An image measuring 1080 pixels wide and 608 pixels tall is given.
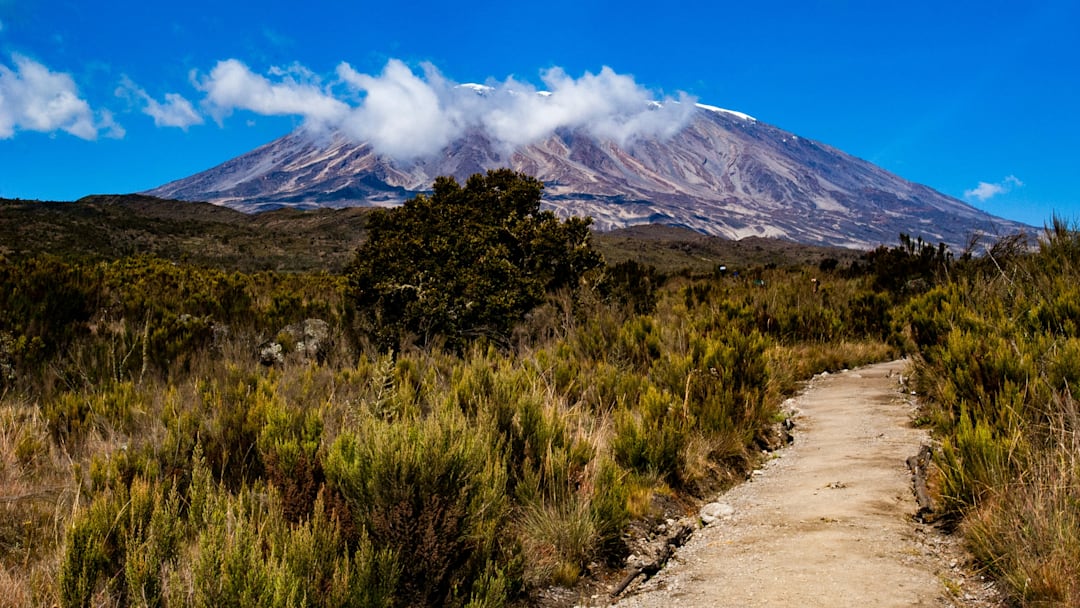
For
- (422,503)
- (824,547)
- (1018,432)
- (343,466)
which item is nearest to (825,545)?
(824,547)

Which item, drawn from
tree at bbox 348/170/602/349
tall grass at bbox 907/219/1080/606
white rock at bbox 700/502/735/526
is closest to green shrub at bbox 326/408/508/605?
white rock at bbox 700/502/735/526

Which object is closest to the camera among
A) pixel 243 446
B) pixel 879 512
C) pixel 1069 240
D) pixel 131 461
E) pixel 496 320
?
pixel 131 461

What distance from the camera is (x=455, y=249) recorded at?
406 inches

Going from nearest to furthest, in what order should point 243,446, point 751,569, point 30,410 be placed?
point 751,569, point 243,446, point 30,410

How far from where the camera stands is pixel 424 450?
2.62m

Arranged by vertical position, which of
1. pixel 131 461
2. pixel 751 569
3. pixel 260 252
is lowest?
pixel 751 569

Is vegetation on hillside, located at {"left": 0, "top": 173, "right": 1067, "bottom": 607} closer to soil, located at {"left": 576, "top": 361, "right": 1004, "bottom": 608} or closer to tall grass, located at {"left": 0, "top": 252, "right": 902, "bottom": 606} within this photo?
tall grass, located at {"left": 0, "top": 252, "right": 902, "bottom": 606}

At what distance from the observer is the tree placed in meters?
9.57

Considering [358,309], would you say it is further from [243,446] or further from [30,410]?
[243,446]

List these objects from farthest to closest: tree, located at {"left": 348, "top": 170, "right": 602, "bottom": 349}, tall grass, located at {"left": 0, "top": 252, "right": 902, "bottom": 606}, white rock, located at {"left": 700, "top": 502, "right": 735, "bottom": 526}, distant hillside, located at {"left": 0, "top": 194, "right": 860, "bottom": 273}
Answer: distant hillside, located at {"left": 0, "top": 194, "right": 860, "bottom": 273}
tree, located at {"left": 348, "top": 170, "right": 602, "bottom": 349}
white rock, located at {"left": 700, "top": 502, "right": 735, "bottom": 526}
tall grass, located at {"left": 0, "top": 252, "right": 902, "bottom": 606}

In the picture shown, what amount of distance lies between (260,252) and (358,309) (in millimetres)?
38679

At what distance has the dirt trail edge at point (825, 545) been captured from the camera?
258 centimetres

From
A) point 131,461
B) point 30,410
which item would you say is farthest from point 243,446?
point 30,410

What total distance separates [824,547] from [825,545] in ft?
0.09
